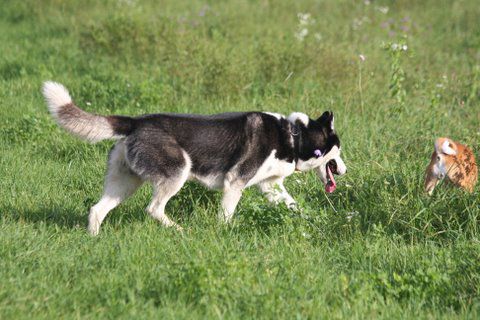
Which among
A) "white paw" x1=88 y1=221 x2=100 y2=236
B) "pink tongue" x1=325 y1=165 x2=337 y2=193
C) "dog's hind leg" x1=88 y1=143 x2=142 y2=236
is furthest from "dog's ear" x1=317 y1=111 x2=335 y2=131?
"white paw" x1=88 y1=221 x2=100 y2=236

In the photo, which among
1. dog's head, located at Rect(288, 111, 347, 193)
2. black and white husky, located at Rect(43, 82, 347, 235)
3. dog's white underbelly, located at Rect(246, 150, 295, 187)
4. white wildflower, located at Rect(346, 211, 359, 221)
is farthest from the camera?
dog's head, located at Rect(288, 111, 347, 193)

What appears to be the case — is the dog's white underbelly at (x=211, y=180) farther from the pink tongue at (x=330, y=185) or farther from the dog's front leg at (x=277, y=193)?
A: the pink tongue at (x=330, y=185)

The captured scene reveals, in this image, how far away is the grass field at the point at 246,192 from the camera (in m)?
4.54

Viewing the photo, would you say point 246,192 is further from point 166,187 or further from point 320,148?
point 320,148

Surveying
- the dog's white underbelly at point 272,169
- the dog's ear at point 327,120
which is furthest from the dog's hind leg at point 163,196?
the dog's ear at point 327,120

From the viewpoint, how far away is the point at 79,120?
216 inches

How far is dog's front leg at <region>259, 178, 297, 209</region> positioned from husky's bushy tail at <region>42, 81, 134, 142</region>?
4.07 ft

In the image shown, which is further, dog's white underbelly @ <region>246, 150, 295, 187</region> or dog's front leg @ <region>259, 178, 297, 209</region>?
dog's white underbelly @ <region>246, 150, 295, 187</region>

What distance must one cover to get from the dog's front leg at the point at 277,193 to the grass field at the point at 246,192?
96 mm

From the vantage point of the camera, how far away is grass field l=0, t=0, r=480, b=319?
4543 mm

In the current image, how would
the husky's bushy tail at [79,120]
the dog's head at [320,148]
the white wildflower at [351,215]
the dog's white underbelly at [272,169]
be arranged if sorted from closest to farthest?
1. the husky's bushy tail at [79,120]
2. the white wildflower at [351,215]
3. the dog's white underbelly at [272,169]
4. the dog's head at [320,148]

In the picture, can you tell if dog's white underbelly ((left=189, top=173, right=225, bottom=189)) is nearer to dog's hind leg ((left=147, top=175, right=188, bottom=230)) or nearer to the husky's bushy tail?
dog's hind leg ((left=147, top=175, right=188, bottom=230))

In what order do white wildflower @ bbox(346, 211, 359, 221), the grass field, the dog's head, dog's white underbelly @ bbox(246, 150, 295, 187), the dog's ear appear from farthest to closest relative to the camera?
the dog's ear, the dog's head, dog's white underbelly @ bbox(246, 150, 295, 187), white wildflower @ bbox(346, 211, 359, 221), the grass field

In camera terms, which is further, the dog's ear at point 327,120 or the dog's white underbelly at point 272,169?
the dog's ear at point 327,120
